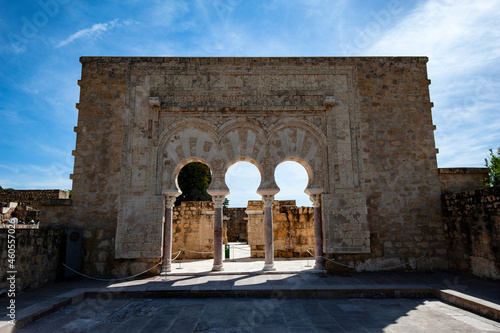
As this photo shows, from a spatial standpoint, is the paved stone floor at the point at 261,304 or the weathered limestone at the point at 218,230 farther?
the weathered limestone at the point at 218,230

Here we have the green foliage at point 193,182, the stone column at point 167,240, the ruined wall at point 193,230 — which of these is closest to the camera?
the stone column at point 167,240

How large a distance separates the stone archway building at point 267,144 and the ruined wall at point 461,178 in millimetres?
275

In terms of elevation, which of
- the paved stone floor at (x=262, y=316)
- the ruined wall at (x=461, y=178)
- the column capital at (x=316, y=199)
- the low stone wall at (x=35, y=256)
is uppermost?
the ruined wall at (x=461, y=178)

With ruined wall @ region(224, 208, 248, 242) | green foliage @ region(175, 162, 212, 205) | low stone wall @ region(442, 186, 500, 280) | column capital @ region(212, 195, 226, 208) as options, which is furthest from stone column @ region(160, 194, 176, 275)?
green foliage @ region(175, 162, 212, 205)

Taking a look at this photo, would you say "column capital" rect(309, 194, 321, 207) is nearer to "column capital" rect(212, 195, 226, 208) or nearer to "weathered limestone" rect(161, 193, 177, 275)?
"column capital" rect(212, 195, 226, 208)

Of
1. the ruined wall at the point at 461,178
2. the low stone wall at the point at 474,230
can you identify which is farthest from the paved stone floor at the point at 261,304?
the ruined wall at the point at 461,178

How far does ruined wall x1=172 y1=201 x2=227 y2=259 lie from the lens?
11.3 meters

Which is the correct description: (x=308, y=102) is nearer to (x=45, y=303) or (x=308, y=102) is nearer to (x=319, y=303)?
(x=319, y=303)

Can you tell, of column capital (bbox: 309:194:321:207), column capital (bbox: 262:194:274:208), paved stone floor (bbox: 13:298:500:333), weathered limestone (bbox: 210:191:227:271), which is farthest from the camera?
column capital (bbox: 309:194:321:207)

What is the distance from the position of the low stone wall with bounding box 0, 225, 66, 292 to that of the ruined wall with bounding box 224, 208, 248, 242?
13729 millimetres

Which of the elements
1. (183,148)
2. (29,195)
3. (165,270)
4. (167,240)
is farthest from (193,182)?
(165,270)

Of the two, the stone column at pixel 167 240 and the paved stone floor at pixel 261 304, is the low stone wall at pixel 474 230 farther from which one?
the stone column at pixel 167 240

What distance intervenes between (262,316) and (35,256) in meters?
4.71

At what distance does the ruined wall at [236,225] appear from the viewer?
2042 centimetres
